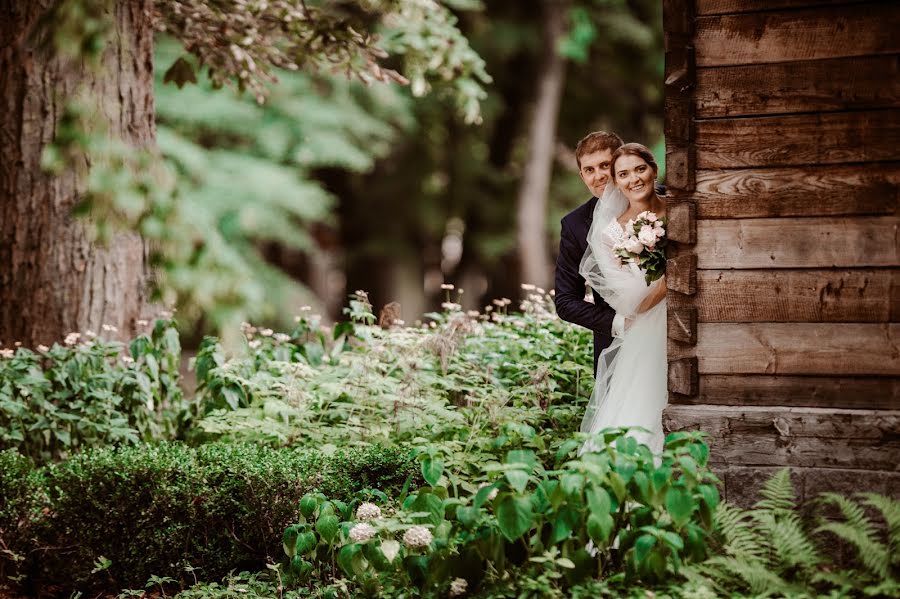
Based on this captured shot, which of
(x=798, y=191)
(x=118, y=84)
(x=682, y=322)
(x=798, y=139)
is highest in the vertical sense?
(x=118, y=84)

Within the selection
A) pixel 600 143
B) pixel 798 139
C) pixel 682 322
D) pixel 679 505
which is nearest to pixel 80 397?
pixel 600 143

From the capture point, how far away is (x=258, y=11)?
26.0 ft

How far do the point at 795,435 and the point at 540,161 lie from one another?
1273 centimetres

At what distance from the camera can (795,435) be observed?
168 inches

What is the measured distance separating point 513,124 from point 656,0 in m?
3.58

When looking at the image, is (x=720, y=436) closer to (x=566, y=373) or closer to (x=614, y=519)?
(x=614, y=519)

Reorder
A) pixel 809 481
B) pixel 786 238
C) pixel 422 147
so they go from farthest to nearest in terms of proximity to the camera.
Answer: pixel 422 147
pixel 786 238
pixel 809 481

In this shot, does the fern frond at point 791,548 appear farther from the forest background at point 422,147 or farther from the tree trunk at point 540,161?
the tree trunk at point 540,161

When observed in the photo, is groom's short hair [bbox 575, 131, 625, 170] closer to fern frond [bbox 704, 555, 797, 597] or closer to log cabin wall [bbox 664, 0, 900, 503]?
log cabin wall [bbox 664, 0, 900, 503]

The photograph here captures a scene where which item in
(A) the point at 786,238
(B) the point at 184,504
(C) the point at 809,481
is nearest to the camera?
(C) the point at 809,481

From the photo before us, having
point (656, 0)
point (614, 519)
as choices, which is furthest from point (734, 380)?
point (656, 0)

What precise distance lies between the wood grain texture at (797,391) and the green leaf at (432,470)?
4.15 ft

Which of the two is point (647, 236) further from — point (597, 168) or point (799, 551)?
point (799, 551)

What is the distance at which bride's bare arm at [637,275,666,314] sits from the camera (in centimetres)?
492
